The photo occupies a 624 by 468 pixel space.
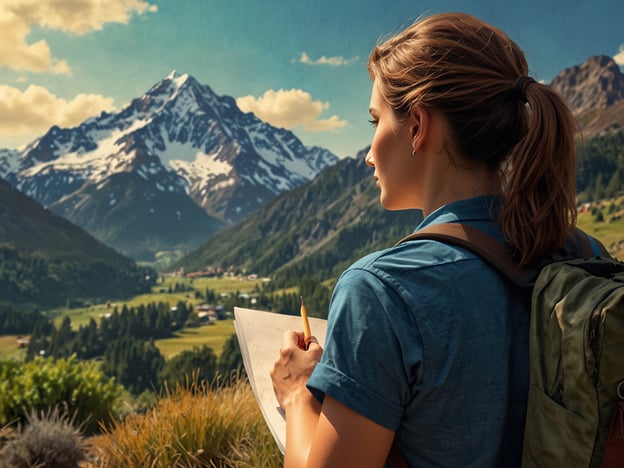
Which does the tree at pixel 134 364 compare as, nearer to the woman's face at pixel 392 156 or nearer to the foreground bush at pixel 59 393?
the foreground bush at pixel 59 393

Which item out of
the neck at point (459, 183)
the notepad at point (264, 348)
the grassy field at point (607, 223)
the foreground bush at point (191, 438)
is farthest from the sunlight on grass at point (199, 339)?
the neck at point (459, 183)

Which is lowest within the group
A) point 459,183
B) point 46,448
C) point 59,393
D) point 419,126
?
point 59,393

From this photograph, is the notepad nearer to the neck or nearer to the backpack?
the backpack

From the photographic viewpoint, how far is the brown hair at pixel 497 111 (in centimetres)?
132

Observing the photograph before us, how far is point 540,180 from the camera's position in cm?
139

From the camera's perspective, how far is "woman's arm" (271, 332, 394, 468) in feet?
3.68

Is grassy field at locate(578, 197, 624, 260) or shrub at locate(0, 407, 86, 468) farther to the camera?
grassy field at locate(578, 197, 624, 260)

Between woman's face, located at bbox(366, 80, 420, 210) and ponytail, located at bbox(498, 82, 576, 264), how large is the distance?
0.71 feet

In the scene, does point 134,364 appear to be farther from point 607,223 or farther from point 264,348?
point 264,348

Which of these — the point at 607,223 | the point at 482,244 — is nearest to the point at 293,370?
the point at 482,244

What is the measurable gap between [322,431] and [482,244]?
0.49 metres

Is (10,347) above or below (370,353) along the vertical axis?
below

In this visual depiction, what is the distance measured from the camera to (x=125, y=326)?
157 meters

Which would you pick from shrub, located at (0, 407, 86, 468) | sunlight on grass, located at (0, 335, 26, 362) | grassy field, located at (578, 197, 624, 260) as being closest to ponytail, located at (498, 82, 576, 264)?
shrub, located at (0, 407, 86, 468)
